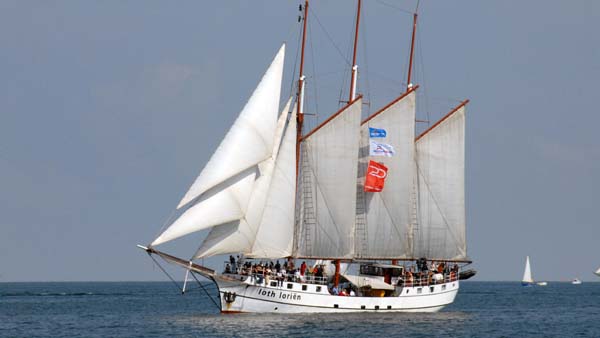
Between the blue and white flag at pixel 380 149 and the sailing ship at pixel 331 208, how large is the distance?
0.06 m

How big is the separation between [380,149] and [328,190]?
5.30m

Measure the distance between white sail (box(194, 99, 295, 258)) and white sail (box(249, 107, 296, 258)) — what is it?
0.42m

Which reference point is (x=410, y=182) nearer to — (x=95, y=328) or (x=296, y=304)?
(x=296, y=304)

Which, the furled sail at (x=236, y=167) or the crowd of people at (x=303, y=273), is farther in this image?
the crowd of people at (x=303, y=273)

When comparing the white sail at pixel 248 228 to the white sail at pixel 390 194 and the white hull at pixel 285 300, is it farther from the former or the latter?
the white sail at pixel 390 194

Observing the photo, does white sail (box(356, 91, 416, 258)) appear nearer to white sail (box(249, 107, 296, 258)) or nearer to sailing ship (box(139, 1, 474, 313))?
sailing ship (box(139, 1, 474, 313))

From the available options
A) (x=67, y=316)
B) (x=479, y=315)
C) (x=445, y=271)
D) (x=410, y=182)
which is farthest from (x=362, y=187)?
(x=67, y=316)

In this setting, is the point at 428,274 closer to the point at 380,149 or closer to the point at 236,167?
the point at 380,149

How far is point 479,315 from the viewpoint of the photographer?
78.6 m

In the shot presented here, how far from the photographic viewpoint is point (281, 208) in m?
65.6

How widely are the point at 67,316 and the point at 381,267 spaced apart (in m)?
22.9

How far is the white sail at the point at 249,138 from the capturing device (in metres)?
59.6

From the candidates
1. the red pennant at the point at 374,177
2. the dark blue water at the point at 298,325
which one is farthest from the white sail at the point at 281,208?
the red pennant at the point at 374,177

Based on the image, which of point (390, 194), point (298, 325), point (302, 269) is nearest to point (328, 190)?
point (302, 269)
